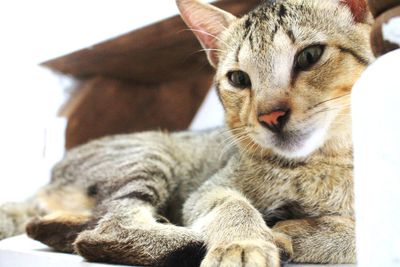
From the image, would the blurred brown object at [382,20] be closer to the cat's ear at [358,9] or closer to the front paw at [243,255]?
the front paw at [243,255]

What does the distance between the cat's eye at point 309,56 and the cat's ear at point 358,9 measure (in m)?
0.14

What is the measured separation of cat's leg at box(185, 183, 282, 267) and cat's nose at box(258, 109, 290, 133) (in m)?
0.19

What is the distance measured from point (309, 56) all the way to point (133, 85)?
4.19ft

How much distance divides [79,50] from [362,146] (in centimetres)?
156

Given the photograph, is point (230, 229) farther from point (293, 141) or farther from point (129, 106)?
point (129, 106)

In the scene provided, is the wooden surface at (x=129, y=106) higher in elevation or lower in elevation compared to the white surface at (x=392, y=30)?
lower

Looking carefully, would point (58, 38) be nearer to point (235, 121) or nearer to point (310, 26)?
point (235, 121)

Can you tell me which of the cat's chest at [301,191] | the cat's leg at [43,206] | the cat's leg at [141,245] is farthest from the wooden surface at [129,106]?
the cat's leg at [141,245]

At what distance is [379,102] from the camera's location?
0.65 m

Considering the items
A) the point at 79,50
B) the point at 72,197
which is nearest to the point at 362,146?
the point at 72,197

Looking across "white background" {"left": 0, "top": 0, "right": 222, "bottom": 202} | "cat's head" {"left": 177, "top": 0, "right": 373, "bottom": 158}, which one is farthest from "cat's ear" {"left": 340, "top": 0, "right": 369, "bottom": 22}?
"white background" {"left": 0, "top": 0, "right": 222, "bottom": 202}

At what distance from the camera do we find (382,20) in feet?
2.28

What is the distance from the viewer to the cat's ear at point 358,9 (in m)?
1.21

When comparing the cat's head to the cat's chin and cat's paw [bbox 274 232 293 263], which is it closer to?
the cat's chin
